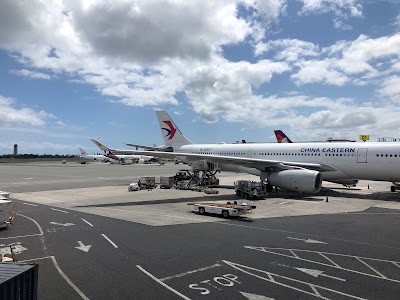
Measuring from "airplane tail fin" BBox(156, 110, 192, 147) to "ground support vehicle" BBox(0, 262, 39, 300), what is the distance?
4364 cm

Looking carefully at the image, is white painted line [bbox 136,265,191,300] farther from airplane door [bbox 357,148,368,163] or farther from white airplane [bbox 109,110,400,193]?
airplane door [bbox 357,148,368,163]

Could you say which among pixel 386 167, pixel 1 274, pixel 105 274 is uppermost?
pixel 386 167

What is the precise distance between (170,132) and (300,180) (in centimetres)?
2492

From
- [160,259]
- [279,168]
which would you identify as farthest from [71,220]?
[279,168]

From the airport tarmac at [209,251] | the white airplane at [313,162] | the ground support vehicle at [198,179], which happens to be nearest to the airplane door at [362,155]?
the white airplane at [313,162]

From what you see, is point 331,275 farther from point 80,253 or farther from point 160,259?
point 80,253

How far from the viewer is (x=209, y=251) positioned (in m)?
14.5

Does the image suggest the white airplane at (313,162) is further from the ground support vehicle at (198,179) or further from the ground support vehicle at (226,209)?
the ground support vehicle at (226,209)

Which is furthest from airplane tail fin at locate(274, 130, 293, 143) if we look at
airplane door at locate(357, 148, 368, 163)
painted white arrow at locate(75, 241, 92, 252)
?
painted white arrow at locate(75, 241, 92, 252)

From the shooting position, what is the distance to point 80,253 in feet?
47.0

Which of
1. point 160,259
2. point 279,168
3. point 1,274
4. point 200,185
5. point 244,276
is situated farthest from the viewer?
point 200,185

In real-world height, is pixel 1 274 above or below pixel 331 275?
above

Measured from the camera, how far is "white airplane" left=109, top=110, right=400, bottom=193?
31016 millimetres

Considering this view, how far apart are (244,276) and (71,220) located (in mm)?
13903
